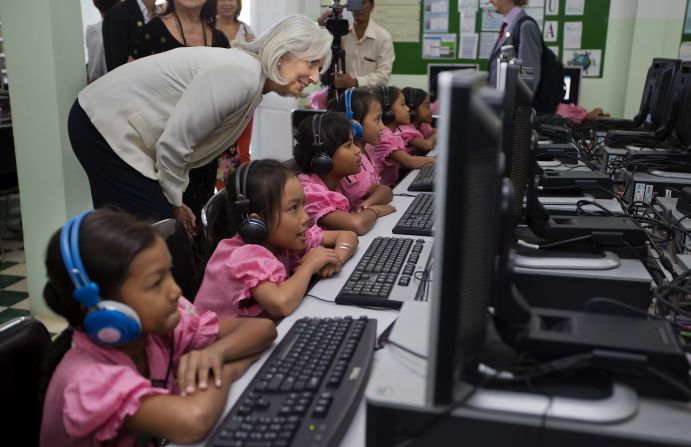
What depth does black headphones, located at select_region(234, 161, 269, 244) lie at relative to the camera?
133cm

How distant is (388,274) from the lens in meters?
1.40

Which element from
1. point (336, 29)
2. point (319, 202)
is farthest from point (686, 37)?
point (319, 202)

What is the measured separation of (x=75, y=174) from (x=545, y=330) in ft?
7.43

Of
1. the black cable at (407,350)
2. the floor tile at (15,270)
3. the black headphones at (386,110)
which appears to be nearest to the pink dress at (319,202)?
the black cable at (407,350)

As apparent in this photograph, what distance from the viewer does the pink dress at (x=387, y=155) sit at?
309 cm

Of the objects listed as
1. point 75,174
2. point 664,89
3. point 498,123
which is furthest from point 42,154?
point 664,89

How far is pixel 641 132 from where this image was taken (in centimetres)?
311

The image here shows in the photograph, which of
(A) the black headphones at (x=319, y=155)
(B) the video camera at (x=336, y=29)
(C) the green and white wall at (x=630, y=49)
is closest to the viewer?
(A) the black headphones at (x=319, y=155)

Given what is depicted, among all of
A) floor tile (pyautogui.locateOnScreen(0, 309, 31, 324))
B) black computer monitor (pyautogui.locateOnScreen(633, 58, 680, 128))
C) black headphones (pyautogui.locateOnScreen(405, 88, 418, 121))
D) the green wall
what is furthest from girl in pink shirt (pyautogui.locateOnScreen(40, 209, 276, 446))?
black headphones (pyautogui.locateOnScreen(405, 88, 418, 121))

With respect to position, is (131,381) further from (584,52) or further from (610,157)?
(584,52)

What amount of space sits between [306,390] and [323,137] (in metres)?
1.34

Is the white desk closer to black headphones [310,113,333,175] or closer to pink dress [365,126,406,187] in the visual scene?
black headphones [310,113,333,175]

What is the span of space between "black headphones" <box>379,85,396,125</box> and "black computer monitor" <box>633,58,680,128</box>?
126 centimetres

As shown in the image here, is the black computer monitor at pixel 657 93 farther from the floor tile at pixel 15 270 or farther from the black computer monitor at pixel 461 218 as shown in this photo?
the floor tile at pixel 15 270
